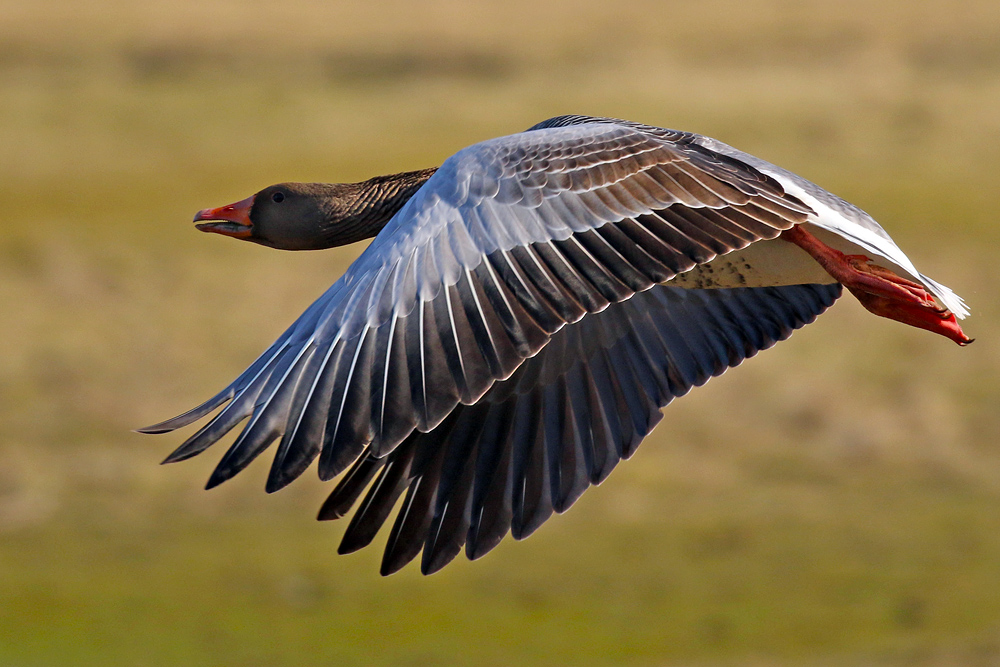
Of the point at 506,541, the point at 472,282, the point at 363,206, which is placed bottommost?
the point at 472,282

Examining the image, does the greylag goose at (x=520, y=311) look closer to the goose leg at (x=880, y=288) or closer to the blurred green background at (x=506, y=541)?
the goose leg at (x=880, y=288)

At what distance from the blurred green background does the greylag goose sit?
501 cm

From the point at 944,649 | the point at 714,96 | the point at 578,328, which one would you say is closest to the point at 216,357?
the point at 944,649

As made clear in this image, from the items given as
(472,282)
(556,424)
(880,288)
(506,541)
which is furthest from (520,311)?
(506,541)

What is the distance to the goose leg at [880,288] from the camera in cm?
553

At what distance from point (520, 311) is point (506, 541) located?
25.6 ft

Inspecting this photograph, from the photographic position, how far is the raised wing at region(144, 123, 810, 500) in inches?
180

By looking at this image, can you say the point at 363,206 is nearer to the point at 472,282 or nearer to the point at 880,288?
the point at 472,282

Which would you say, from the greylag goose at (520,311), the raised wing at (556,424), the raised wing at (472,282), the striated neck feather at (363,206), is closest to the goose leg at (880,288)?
the greylag goose at (520,311)

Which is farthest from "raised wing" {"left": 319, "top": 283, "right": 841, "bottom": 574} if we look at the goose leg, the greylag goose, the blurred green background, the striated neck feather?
the blurred green background

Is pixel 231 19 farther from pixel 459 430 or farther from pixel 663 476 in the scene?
pixel 459 430

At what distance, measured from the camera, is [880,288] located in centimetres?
552

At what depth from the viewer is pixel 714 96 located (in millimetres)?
21672

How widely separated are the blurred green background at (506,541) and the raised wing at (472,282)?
243 inches
